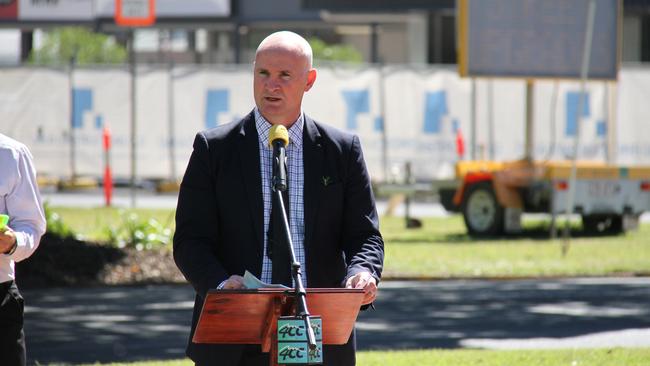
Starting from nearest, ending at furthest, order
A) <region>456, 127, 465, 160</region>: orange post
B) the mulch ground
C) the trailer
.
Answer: the mulch ground, the trailer, <region>456, 127, 465, 160</region>: orange post

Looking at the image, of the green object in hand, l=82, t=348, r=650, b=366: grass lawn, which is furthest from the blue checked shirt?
l=82, t=348, r=650, b=366: grass lawn

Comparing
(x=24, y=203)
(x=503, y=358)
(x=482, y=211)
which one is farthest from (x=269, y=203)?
(x=482, y=211)

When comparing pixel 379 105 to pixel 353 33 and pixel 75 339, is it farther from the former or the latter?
pixel 353 33

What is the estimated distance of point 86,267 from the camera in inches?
670

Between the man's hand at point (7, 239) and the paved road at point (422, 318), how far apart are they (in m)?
5.32

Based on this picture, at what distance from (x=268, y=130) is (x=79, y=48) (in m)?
45.1

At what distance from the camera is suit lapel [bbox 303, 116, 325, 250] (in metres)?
5.23

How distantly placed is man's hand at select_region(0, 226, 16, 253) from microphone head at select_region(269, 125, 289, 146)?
1202mm

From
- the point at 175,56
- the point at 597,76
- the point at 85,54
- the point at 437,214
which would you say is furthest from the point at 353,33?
the point at 597,76

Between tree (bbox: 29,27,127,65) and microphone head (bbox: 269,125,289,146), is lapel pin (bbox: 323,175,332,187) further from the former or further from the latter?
tree (bbox: 29,27,127,65)

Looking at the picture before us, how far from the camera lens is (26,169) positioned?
589 centimetres

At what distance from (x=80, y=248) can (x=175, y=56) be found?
41199 millimetres

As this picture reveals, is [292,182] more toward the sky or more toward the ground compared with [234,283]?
more toward the sky

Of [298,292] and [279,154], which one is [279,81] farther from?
[298,292]
